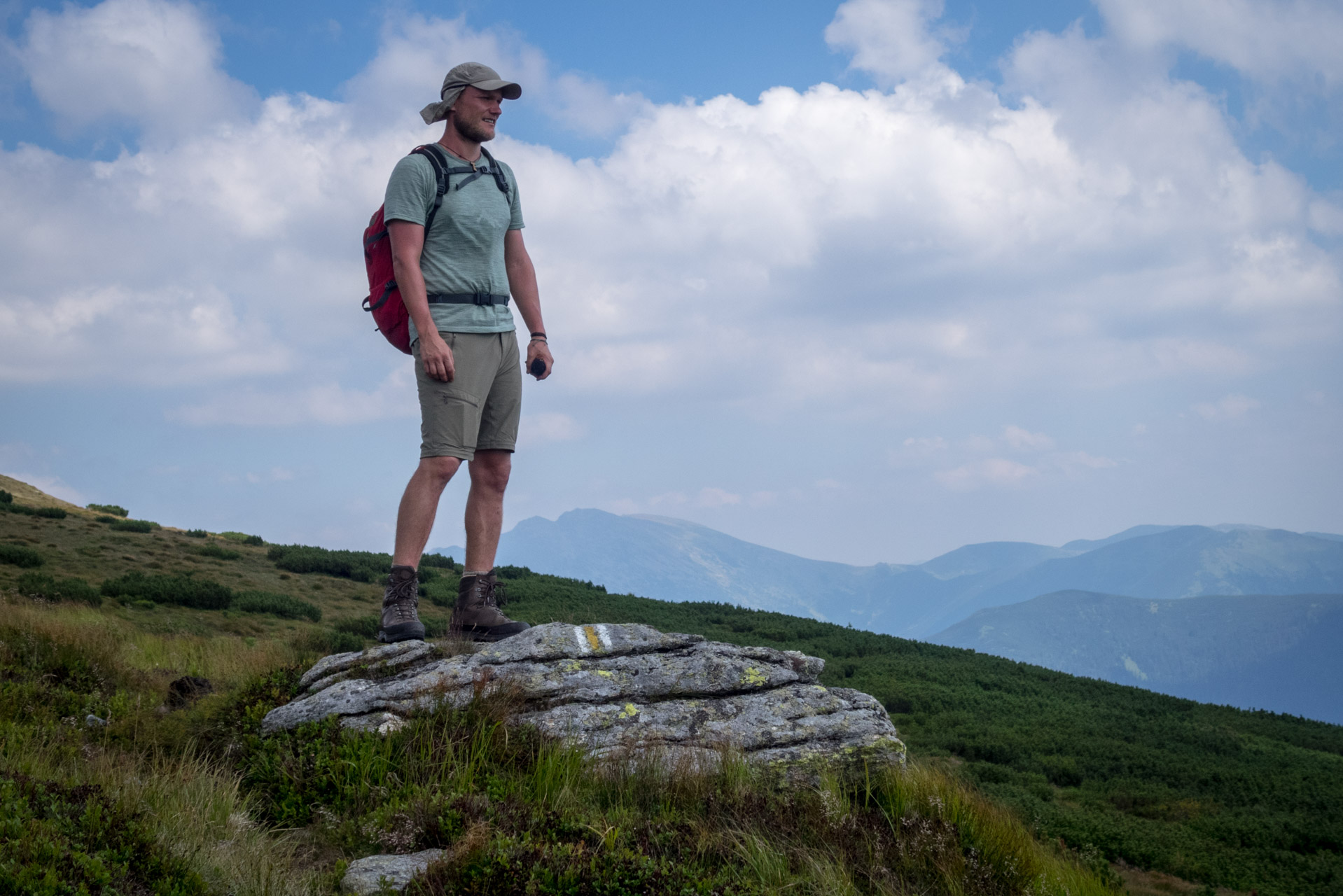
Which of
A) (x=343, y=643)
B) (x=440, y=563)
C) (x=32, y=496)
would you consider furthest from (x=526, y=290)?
(x=32, y=496)

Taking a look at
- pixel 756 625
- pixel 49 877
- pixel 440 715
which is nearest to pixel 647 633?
pixel 440 715

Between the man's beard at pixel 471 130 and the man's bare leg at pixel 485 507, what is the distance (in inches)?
89.0

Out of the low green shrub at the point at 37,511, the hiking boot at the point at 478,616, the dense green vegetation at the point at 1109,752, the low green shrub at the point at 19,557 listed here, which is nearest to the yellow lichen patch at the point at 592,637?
the hiking boot at the point at 478,616

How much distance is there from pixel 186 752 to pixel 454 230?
11.9ft

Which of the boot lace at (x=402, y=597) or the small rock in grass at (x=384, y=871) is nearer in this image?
the small rock in grass at (x=384, y=871)

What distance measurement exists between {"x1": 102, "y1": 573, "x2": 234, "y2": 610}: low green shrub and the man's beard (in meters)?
11.5

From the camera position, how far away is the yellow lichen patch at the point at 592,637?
5.66 meters

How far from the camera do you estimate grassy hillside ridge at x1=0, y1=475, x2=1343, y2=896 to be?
5793 millimetres

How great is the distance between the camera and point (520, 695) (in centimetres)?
481

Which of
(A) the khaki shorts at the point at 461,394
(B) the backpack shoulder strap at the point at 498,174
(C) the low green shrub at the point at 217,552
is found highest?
(B) the backpack shoulder strap at the point at 498,174

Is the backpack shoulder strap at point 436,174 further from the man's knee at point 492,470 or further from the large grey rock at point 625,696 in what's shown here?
the large grey rock at point 625,696

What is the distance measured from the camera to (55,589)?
12.4 meters

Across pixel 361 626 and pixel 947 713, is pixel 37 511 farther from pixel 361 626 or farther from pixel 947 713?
pixel 947 713

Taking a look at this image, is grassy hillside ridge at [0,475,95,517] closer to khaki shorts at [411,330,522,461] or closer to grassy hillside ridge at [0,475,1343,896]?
grassy hillside ridge at [0,475,1343,896]
